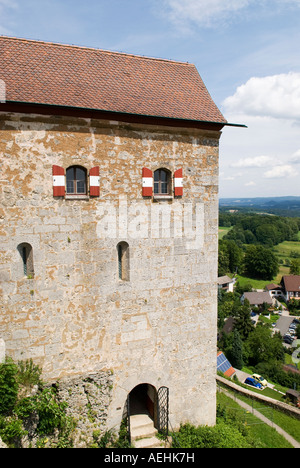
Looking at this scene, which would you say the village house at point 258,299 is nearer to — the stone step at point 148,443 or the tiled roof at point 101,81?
the stone step at point 148,443

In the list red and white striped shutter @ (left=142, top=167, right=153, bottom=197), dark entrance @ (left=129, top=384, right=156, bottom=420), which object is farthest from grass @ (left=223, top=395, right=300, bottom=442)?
red and white striped shutter @ (left=142, top=167, right=153, bottom=197)

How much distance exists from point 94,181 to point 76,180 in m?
0.56

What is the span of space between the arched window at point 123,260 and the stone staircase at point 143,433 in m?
5.27

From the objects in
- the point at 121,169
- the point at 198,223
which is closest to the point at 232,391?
the point at 198,223

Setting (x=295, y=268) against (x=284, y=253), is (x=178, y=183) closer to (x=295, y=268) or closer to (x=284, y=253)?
(x=295, y=268)

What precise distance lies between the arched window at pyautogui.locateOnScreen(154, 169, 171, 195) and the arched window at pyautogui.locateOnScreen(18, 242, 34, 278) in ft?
14.8

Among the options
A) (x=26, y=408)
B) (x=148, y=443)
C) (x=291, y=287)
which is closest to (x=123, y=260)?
(x=26, y=408)

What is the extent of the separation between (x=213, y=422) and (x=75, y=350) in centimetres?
641

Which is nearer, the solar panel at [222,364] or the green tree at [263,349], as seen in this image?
the solar panel at [222,364]

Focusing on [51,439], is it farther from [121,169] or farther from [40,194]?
[121,169]

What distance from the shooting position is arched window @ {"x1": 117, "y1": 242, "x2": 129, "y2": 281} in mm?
11234

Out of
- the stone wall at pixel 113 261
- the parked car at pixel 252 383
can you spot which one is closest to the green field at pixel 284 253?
the parked car at pixel 252 383

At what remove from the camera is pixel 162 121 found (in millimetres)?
11133

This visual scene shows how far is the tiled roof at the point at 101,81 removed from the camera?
998cm
